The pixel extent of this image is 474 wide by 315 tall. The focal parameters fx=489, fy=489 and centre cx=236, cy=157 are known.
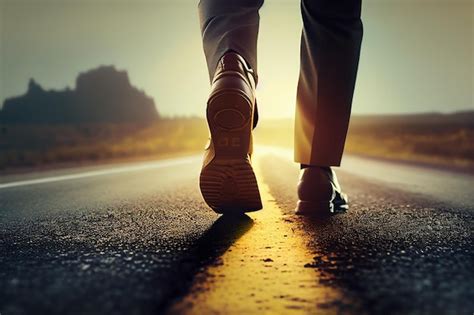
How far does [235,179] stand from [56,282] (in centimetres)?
90

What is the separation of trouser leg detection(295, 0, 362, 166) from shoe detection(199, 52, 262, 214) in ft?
1.44

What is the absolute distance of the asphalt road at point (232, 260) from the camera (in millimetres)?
1091

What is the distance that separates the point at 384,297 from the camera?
1.10m

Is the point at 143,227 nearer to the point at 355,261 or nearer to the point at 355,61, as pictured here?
the point at 355,261

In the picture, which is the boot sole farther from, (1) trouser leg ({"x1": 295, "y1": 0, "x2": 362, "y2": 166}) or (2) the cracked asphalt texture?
(1) trouser leg ({"x1": 295, "y1": 0, "x2": 362, "y2": 166})

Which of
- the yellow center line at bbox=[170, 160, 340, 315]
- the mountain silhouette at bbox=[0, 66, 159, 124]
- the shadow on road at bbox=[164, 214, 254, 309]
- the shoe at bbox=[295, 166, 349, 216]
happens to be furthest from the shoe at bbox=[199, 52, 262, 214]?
the mountain silhouette at bbox=[0, 66, 159, 124]

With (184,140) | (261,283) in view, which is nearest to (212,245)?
(261,283)

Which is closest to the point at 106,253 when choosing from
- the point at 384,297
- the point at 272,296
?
the point at 272,296

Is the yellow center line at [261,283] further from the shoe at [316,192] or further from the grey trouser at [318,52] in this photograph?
the grey trouser at [318,52]

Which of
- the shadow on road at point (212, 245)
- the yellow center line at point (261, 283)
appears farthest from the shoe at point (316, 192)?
the yellow center line at point (261, 283)

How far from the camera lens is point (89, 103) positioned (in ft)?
295

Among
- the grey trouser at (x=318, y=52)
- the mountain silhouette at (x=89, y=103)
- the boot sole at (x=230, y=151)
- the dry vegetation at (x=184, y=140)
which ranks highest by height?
the mountain silhouette at (x=89, y=103)

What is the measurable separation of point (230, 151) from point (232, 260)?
2.08 ft

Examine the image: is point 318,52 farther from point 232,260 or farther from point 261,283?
point 261,283
